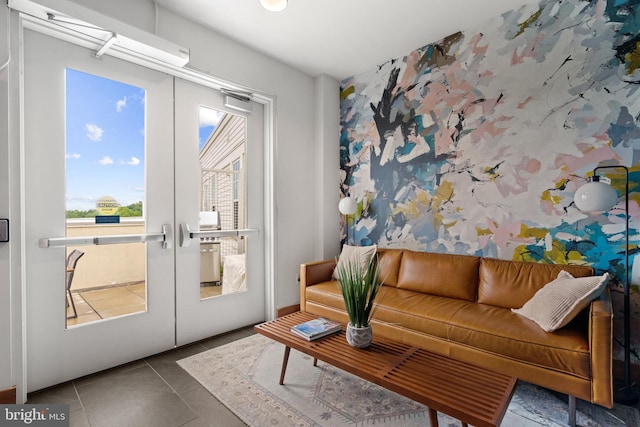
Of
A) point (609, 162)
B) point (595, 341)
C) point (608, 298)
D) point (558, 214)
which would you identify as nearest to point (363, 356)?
point (595, 341)

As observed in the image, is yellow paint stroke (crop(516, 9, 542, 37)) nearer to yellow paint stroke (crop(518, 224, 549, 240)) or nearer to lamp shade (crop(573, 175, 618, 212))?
lamp shade (crop(573, 175, 618, 212))

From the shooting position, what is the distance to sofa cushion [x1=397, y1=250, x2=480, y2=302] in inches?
105

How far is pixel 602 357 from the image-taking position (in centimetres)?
159

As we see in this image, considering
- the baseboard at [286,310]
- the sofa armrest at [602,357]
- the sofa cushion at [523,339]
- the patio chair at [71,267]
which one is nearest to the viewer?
the sofa armrest at [602,357]

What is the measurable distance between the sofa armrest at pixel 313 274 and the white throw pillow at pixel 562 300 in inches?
69.5

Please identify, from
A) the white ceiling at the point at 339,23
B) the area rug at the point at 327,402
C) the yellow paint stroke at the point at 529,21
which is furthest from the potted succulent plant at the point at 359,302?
the yellow paint stroke at the point at 529,21

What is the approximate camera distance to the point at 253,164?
11.1 ft

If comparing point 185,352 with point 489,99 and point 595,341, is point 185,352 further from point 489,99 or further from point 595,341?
point 489,99

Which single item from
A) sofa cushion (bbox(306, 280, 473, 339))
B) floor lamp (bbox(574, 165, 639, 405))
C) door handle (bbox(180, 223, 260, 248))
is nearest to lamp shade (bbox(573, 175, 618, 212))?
floor lamp (bbox(574, 165, 639, 405))

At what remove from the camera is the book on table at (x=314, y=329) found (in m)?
1.99

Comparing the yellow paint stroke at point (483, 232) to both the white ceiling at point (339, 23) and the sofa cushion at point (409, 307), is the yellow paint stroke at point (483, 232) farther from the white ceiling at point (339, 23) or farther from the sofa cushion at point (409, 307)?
the white ceiling at point (339, 23)

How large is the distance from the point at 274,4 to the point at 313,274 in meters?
2.35

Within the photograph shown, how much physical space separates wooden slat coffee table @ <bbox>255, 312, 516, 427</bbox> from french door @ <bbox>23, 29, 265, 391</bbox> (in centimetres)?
120

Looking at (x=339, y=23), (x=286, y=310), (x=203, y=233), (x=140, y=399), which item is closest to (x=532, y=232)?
(x=339, y=23)
